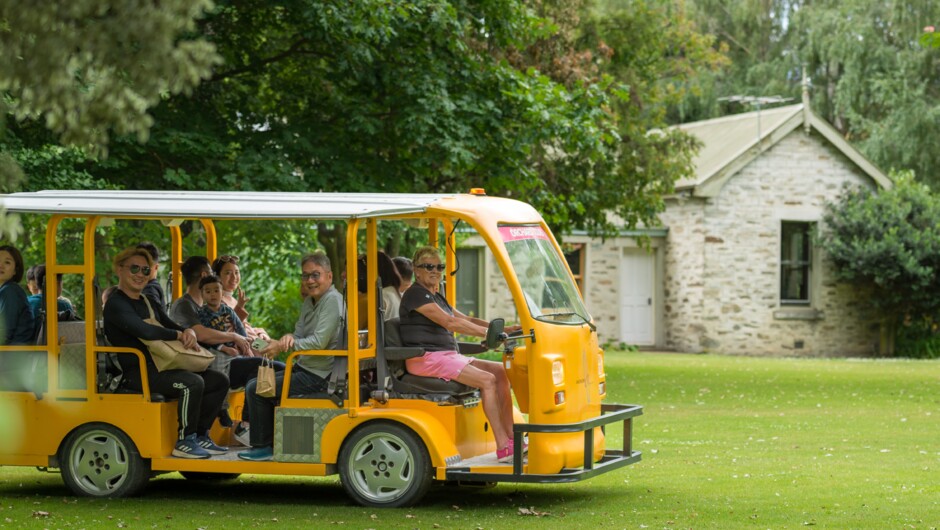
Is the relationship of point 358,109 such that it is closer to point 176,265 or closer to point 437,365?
point 176,265

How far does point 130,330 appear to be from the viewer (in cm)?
1041

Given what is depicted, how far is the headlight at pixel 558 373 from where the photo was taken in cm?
988

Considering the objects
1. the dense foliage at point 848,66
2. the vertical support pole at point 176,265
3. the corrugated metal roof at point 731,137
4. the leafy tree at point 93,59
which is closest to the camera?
the leafy tree at point 93,59

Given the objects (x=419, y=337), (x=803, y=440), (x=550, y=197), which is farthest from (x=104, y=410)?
(x=550, y=197)

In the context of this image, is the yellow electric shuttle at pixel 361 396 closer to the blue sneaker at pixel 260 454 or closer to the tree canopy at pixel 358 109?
the blue sneaker at pixel 260 454

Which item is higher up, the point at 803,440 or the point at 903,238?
the point at 903,238

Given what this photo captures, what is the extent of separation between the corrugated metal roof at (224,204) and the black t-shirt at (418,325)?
65 cm

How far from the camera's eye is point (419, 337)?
34.0ft

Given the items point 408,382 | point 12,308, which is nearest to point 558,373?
point 408,382

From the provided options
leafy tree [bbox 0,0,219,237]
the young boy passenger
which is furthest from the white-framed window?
leafy tree [bbox 0,0,219,237]

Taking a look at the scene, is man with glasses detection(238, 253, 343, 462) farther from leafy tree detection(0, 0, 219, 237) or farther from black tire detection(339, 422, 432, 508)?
leafy tree detection(0, 0, 219, 237)

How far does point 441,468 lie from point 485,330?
1.29 metres

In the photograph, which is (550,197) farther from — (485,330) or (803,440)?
(485,330)

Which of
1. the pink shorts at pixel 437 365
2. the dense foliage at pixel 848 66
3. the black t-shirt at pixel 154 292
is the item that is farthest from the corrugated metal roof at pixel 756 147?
the pink shorts at pixel 437 365
